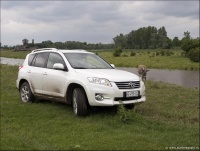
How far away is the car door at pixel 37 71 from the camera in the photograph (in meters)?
8.74

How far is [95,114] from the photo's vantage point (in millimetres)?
7539

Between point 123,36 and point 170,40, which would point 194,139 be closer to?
point 170,40

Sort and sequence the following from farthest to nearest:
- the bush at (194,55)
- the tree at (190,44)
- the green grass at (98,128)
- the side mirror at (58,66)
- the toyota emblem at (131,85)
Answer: the tree at (190,44)
the bush at (194,55)
the side mirror at (58,66)
the toyota emblem at (131,85)
the green grass at (98,128)

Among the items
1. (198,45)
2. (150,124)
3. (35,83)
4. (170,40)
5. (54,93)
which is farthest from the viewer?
(170,40)

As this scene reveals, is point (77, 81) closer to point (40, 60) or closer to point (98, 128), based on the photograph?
point (98, 128)

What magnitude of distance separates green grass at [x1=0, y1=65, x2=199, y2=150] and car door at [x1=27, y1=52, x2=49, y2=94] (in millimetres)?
532

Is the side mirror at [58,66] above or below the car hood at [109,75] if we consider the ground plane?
above

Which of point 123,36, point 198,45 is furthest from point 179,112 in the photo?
point 123,36

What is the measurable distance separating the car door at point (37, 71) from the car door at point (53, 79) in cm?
21

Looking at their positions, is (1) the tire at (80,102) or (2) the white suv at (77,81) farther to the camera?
(1) the tire at (80,102)

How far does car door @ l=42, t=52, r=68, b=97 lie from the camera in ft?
25.8

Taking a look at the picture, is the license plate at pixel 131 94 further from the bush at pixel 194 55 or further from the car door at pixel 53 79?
the bush at pixel 194 55

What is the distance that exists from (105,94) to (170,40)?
7095 centimetres

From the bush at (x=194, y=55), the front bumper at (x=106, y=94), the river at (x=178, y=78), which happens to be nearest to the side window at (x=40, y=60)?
the front bumper at (x=106, y=94)
